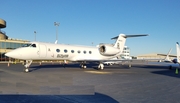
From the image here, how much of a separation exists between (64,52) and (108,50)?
20.7 feet

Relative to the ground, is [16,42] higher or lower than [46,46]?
higher

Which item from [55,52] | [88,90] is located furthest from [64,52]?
[88,90]

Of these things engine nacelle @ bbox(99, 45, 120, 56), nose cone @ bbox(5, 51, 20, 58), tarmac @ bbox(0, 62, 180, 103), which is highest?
engine nacelle @ bbox(99, 45, 120, 56)

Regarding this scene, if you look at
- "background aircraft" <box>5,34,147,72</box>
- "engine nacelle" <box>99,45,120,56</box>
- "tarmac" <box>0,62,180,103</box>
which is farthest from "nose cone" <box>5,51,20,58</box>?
"engine nacelle" <box>99,45,120,56</box>

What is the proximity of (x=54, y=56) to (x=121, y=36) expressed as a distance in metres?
11.0

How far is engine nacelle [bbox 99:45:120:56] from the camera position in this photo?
77.6 ft

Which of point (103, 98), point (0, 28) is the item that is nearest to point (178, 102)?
point (103, 98)

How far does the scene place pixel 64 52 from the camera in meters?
20.9

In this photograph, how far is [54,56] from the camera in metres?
20.1

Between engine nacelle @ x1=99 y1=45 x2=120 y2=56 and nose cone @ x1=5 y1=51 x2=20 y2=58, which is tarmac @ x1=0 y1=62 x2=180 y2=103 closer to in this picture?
nose cone @ x1=5 y1=51 x2=20 y2=58

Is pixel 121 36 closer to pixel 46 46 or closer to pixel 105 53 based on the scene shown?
pixel 105 53

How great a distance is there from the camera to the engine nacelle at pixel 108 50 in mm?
23641

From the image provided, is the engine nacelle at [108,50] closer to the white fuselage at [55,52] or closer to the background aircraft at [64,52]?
the background aircraft at [64,52]

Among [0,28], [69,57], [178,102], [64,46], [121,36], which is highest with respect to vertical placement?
[0,28]
